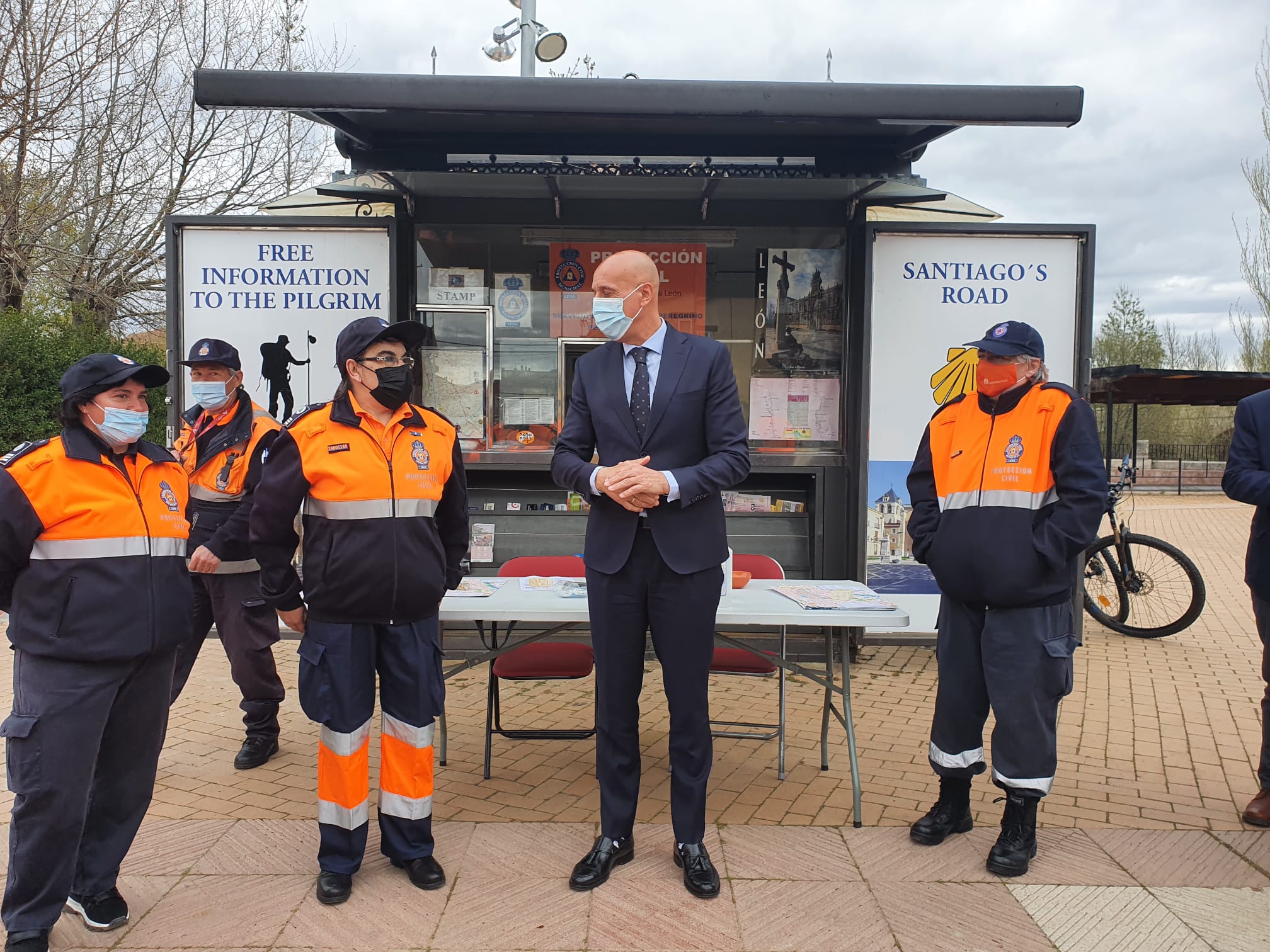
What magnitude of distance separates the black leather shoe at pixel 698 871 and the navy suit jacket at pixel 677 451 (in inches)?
39.3

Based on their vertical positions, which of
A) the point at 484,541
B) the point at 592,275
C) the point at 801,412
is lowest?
the point at 484,541

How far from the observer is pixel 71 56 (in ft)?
40.3

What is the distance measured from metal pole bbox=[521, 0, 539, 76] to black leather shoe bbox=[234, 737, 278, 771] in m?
7.01

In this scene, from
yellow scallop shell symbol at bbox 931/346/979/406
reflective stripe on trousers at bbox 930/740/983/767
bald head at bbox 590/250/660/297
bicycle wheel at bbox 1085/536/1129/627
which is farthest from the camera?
bicycle wheel at bbox 1085/536/1129/627

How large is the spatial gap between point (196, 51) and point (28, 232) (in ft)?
13.8

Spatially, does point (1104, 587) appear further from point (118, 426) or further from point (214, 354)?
point (118, 426)

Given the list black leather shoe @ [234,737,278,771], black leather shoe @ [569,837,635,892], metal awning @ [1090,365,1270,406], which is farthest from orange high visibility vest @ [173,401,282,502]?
metal awning @ [1090,365,1270,406]

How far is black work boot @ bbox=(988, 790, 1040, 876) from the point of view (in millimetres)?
3424

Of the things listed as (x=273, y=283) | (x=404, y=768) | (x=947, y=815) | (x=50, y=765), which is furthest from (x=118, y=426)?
(x=273, y=283)

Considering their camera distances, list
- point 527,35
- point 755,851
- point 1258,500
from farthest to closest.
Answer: point 527,35
point 1258,500
point 755,851

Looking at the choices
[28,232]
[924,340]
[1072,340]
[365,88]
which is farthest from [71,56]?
[1072,340]

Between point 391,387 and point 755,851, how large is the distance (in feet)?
7.11

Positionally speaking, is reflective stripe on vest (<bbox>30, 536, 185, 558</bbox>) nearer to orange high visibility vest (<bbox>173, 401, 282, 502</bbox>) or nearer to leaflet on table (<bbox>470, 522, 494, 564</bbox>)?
orange high visibility vest (<bbox>173, 401, 282, 502</bbox>)

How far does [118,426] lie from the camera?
2818mm
